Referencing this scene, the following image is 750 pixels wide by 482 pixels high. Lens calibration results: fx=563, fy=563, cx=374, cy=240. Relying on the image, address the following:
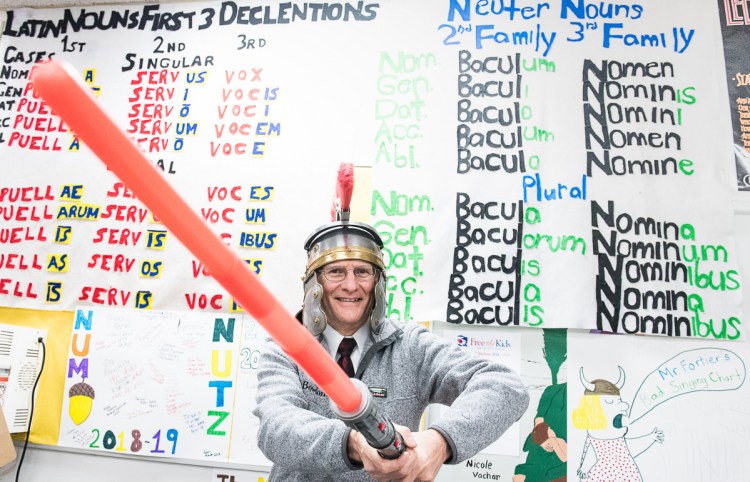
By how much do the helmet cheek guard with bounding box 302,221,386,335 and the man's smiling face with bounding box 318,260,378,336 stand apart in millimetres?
19

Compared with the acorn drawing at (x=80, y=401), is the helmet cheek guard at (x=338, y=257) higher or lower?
higher

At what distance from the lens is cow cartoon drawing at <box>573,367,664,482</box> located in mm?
2000

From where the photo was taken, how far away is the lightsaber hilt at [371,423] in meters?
0.71

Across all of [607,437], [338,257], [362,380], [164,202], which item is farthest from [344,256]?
[607,437]

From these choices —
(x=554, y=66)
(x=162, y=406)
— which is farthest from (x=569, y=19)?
(x=162, y=406)

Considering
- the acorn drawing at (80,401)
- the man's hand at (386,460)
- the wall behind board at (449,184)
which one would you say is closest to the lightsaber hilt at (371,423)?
the man's hand at (386,460)

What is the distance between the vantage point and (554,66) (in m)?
2.38

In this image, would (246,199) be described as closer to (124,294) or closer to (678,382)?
(124,294)

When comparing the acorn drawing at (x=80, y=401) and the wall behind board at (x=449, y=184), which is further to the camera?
the acorn drawing at (x=80, y=401)

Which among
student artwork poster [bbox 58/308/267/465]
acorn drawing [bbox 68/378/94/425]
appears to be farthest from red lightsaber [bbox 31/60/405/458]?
acorn drawing [bbox 68/378/94/425]

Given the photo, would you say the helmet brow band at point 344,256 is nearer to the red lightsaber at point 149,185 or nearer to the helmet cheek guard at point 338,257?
the helmet cheek guard at point 338,257

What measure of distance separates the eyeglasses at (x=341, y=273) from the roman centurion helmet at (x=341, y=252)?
0.02 metres

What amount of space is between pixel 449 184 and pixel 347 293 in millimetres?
1039

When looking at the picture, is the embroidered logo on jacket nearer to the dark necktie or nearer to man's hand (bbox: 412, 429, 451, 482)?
the dark necktie
